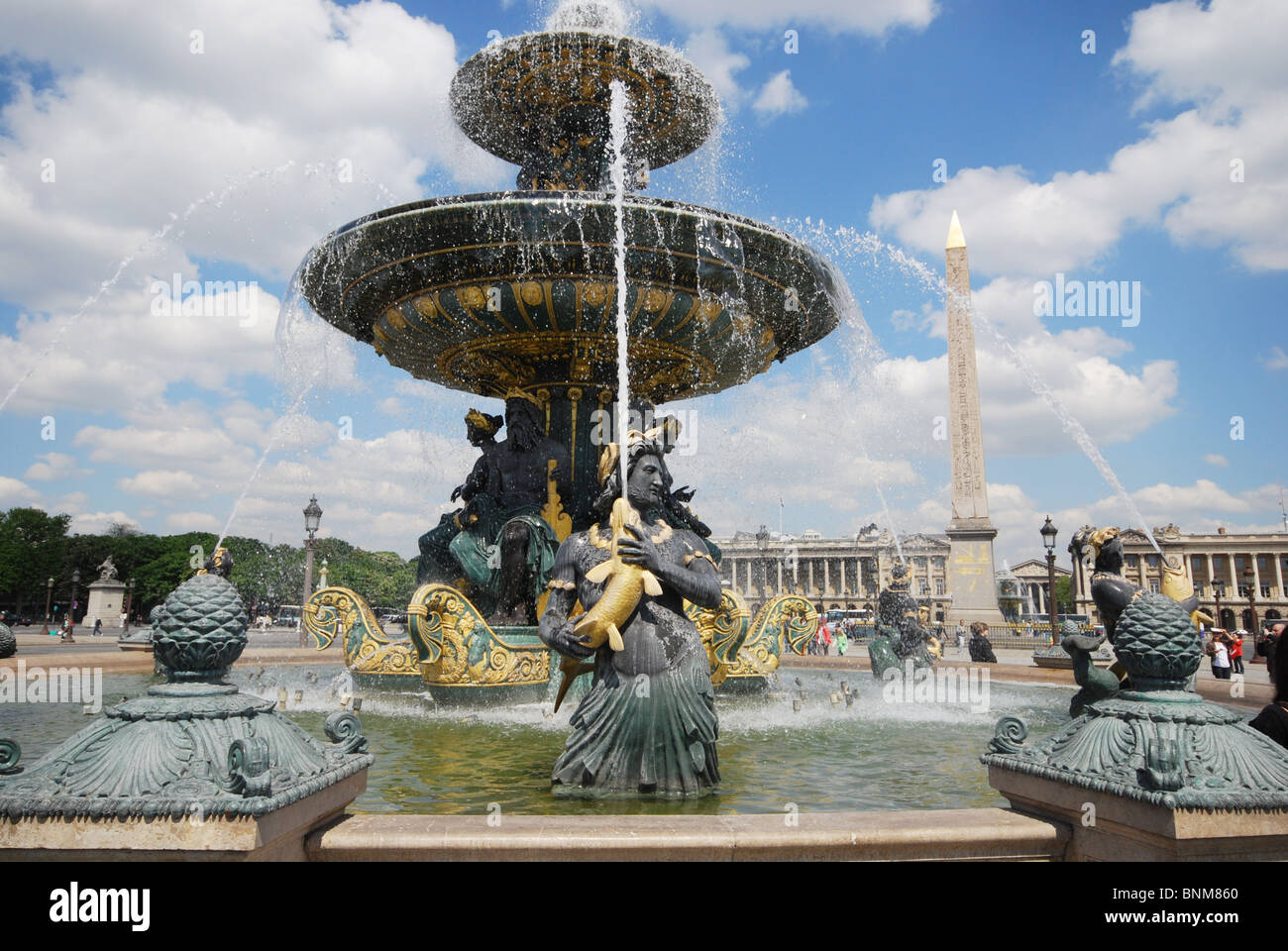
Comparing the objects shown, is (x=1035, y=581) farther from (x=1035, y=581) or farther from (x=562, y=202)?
(x=562, y=202)

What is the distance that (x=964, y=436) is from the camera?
37.5 m

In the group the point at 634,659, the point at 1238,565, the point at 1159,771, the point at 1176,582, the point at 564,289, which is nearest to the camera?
the point at 1159,771

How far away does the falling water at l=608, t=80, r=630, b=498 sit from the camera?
5178 mm

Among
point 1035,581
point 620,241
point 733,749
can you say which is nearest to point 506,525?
point 620,241

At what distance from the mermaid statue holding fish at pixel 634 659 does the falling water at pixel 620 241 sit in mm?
485

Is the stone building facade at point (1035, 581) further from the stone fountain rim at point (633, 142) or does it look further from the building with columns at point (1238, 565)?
the stone fountain rim at point (633, 142)

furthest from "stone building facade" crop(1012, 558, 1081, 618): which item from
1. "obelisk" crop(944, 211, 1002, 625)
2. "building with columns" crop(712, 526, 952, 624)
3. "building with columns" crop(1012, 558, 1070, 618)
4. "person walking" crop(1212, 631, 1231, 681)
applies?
"person walking" crop(1212, 631, 1231, 681)

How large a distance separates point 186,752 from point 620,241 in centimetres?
623

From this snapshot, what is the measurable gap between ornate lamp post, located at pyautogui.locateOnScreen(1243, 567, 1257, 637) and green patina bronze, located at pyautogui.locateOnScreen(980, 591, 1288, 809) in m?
84.0

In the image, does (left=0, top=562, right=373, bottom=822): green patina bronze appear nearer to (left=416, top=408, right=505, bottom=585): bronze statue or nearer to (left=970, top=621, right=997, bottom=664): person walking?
(left=416, top=408, right=505, bottom=585): bronze statue
